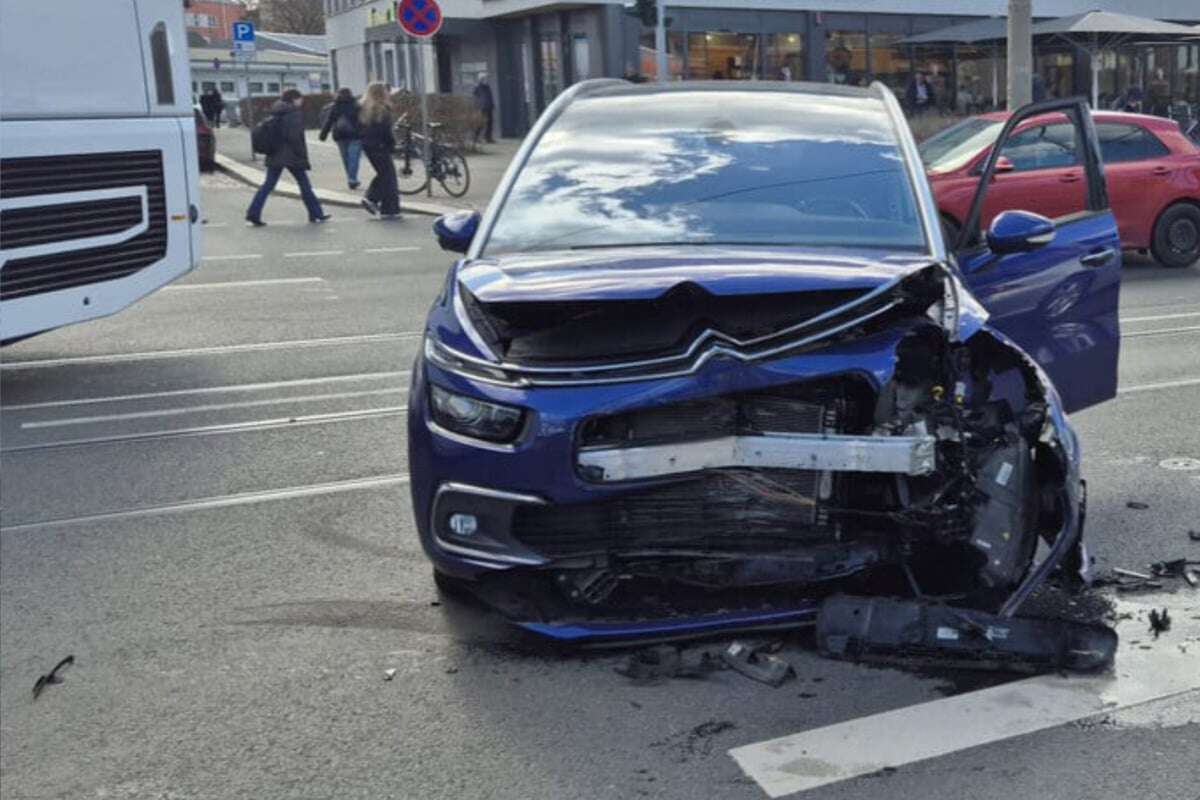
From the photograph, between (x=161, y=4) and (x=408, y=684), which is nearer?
(x=408, y=684)

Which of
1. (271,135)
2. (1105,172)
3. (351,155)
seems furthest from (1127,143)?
(351,155)

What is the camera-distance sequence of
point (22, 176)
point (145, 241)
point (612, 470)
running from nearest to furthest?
point (612, 470), point (22, 176), point (145, 241)

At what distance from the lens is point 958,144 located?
14.3 m

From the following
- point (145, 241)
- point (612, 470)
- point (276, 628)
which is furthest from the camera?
point (145, 241)

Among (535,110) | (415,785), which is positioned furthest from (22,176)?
(535,110)

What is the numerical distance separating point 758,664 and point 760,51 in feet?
118

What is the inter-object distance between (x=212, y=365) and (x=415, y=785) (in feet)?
21.6

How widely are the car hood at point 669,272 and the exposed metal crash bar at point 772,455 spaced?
0.50 m

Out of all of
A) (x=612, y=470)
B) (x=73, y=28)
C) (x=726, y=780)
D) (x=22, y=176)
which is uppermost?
(x=73, y=28)

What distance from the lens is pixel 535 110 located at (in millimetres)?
39031

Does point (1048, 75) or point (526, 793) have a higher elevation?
point (1048, 75)

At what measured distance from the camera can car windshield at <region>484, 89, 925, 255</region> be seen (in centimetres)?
520

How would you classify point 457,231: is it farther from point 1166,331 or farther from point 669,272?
point 1166,331

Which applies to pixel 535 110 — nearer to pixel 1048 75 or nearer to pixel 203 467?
pixel 1048 75
